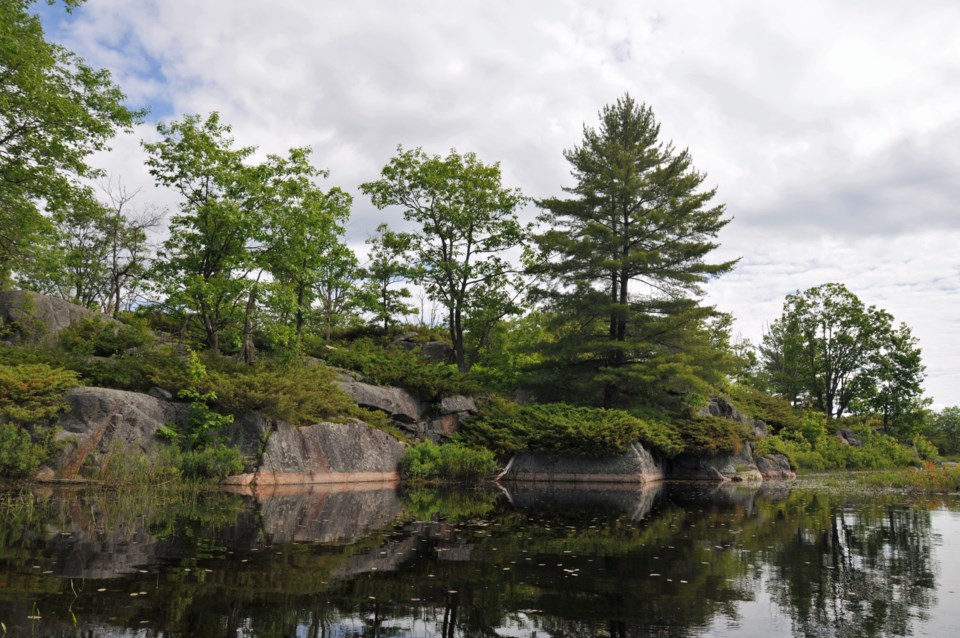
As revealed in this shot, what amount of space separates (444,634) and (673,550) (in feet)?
17.3

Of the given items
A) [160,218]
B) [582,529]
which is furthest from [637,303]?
[160,218]

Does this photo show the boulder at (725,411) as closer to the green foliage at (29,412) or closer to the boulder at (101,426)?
the boulder at (101,426)

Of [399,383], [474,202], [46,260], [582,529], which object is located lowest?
[582,529]

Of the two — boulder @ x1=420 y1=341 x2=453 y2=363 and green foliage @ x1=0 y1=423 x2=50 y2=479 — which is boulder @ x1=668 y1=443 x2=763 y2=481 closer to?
boulder @ x1=420 y1=341 x2=453 y2=363

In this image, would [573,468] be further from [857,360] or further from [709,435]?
[857,360]

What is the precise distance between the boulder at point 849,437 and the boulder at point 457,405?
30.1 m

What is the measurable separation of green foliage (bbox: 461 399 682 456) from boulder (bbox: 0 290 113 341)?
14.1 meters

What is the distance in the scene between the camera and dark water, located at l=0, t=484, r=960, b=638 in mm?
5445

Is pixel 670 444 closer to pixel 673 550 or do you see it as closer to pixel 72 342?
pixel 673 550

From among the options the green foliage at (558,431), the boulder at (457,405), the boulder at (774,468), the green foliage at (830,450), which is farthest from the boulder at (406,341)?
the green foliage at (830,450)

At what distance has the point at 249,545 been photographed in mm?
8500

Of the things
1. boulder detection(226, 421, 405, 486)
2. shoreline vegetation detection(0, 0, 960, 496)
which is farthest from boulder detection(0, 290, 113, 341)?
boulder detection(226, 421, 405, 486)

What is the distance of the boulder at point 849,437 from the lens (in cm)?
4234

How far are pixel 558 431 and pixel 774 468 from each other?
13312 millimetres
